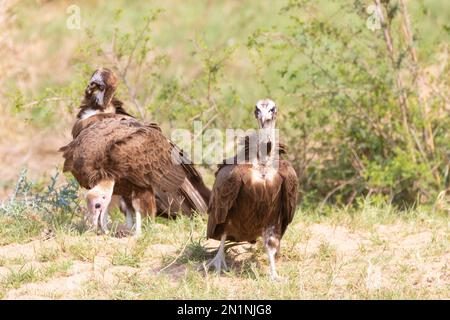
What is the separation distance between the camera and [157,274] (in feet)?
18.3

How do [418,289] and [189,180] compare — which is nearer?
[418,289]

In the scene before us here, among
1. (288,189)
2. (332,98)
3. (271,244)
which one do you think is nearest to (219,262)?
(271,244)

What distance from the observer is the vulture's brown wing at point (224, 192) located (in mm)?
5449

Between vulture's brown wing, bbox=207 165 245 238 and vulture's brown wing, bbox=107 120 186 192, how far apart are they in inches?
50.5

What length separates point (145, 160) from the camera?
22.5 ft

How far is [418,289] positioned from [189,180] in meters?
2.69

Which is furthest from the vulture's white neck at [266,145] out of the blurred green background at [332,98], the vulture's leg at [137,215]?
the blurred green background at [332,98]

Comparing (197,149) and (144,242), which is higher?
(197,149)

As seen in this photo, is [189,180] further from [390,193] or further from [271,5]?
[271,5]

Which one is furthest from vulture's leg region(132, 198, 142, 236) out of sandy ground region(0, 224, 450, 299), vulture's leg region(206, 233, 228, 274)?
vulture's leg region(206, 233, 228, 274)

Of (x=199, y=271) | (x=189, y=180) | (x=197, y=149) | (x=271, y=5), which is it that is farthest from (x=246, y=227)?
(x=271, y=5)

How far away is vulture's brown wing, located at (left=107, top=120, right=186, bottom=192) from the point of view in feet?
22.1
